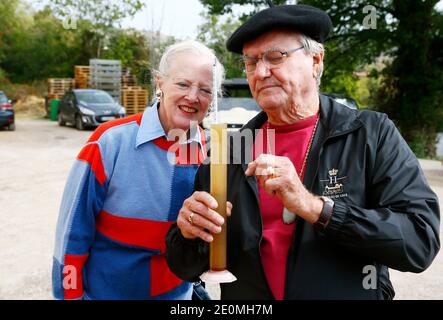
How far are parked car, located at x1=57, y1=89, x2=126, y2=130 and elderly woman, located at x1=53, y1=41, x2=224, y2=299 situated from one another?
14.3 metres

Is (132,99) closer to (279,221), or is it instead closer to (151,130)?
(151,130)

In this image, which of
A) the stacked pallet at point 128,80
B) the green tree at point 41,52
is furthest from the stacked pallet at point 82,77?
the green tree at point 41,52

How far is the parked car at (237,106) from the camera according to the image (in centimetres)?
730

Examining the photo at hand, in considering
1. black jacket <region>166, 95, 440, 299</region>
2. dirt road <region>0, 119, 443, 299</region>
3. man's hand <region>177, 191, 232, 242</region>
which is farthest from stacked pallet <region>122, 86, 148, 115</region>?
man's hand <region>177, 191, 232, 242</region>

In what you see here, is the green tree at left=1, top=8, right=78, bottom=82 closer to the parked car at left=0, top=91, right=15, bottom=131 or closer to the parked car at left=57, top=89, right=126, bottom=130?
the parked car at left=57, top=89, right=126, bottom=130

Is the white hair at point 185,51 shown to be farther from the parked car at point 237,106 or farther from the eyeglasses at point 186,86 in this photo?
the parked car at point 237,106

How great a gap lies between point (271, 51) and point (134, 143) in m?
0.67

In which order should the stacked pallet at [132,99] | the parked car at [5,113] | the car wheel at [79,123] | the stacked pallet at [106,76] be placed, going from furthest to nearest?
the stacked pallet at [106,76]
the stacked pallet at [132,99]
the car wheel at [79,123]
the parked car at [5,113]

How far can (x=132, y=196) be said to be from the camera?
1847 millimetres

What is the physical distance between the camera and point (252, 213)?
158 cm

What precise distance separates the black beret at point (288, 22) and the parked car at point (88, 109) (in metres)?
14.7

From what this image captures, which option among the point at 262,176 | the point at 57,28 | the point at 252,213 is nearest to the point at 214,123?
the point at 262,176

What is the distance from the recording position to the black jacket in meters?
1.35

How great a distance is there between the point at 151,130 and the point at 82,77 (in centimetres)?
2305
